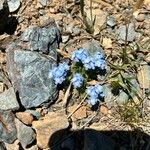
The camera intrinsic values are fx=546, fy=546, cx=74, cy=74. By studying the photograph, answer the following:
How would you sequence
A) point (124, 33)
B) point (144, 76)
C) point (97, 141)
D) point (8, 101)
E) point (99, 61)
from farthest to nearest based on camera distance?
1. point (124, 33)
2. point (144, 76)
3. point (99, 61)
4. point (8, 101)
5. point (97, 141)

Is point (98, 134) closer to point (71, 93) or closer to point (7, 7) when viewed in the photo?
point (71, 93)

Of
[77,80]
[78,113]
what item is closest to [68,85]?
[77,80]

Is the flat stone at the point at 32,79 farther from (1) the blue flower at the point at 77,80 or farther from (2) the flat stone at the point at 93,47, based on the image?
(2) the flat stone at the point at 93,47

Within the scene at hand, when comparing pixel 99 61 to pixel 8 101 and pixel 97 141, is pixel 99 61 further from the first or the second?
pixel 8 101

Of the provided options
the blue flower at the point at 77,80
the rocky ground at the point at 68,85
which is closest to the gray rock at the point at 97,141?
the rocky ground at the point at 68,85

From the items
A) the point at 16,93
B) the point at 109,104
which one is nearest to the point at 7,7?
the point at 16,93

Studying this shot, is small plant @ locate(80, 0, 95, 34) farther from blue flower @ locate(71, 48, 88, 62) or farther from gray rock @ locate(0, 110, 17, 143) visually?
gray rock @ locate(0, 110, 17, 143)
